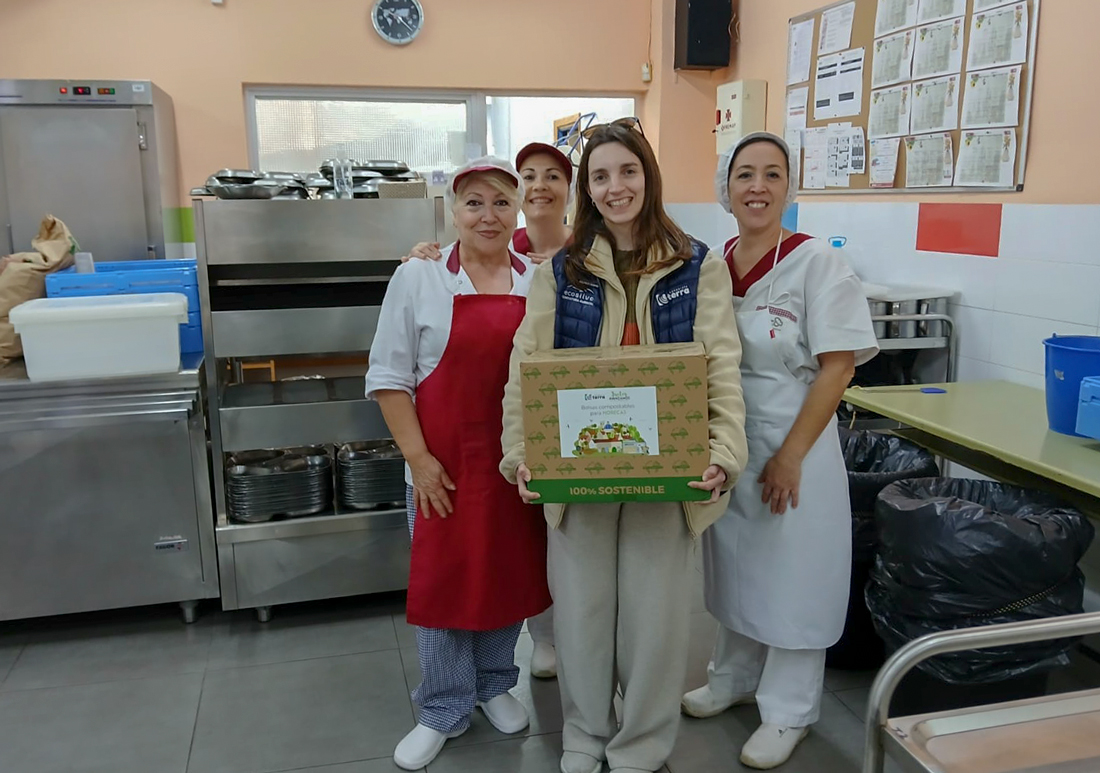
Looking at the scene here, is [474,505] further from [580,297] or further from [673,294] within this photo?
[673,294]

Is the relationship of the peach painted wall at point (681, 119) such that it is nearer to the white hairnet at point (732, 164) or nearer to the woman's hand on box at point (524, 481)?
the white hairnet at point (732, 164)

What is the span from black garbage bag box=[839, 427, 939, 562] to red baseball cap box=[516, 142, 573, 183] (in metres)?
1.10

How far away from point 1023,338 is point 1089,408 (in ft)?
2.73

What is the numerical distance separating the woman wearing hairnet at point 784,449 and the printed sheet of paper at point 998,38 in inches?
61.0

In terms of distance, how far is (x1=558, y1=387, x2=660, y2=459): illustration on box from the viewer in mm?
1637

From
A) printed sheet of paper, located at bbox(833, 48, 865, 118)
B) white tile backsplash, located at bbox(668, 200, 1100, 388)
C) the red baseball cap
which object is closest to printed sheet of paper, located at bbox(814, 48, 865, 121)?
printed sheet of paper, located at bbox(833, 48, 865, 118)

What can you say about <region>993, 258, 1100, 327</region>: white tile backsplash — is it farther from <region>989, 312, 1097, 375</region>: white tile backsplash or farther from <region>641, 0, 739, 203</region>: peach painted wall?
<region>641, 0, 739, 203</region>: peach painted wall

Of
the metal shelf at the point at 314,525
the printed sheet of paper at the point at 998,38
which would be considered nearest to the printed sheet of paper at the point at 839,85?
the printed sheet of paper at the point at 998,38

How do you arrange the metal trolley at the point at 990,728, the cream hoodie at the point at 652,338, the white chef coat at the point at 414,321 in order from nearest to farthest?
the metal trolley at the point at 990,728, the cream hoodie at the point at 652,338, the white chef coat at the point at 414,321

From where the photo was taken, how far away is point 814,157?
4137mm

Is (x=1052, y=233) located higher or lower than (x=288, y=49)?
lower

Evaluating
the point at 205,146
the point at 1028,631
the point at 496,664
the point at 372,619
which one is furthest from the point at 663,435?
the point at 205,146

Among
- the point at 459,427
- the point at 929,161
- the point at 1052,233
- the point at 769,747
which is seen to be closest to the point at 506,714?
the point at 769,747

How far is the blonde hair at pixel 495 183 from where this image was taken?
1923 mm
